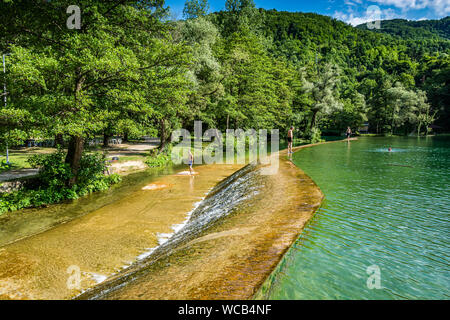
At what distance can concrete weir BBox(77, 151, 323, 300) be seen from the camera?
3.86 m

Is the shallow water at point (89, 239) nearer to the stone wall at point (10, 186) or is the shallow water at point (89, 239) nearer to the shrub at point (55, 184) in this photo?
the shrub at point (55, 184)

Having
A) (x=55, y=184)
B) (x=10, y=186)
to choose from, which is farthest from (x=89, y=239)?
(x=10, y=186)

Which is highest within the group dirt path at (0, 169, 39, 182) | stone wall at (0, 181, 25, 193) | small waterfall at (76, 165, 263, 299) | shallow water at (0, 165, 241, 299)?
dirt path at (0, 169, 39, 182)

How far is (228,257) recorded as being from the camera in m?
4.71

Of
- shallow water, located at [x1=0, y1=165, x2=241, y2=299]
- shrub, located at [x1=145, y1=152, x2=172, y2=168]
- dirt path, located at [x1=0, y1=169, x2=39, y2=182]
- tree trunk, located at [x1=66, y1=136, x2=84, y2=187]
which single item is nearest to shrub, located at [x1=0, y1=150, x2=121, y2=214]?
tree trunk, located at [x1=66, y1=136, x2=84, y2=187]

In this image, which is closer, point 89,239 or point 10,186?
point 89,239

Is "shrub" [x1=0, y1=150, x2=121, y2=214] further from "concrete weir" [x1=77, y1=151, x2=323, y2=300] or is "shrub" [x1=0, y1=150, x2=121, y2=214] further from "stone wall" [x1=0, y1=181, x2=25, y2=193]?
"concrete weir" [x1=77, y1=151, x2=323, y2=300]

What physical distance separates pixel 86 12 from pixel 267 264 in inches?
543

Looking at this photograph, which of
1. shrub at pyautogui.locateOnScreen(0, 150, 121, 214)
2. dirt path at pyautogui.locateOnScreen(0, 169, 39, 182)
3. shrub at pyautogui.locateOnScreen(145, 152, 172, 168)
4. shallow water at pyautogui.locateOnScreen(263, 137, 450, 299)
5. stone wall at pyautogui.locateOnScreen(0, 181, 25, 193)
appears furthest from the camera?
shrub at pyautogui.locateOnScreen(145, 152, 172, 168)

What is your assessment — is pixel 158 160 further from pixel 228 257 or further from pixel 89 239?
pixel 228 257

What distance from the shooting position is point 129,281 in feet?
15.7

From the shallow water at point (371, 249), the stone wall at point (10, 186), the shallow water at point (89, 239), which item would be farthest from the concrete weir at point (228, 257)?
the stone wall at point (10, 186)
